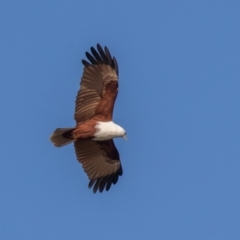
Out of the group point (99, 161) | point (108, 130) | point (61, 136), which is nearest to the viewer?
point (61, 136)

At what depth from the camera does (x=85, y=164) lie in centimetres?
2227

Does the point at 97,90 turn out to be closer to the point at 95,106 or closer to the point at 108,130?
the point at 95,106

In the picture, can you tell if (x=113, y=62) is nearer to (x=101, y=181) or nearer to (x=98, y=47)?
(x=98, y=47)

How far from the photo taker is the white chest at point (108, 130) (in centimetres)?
2131

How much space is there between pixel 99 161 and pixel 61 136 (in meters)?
1.57

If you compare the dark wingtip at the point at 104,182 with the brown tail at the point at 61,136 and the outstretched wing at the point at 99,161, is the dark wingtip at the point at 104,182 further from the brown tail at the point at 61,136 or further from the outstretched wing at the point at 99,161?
the brown tail at the point at 61,136

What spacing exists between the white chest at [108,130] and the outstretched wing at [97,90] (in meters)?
0.16

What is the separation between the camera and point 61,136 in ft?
69.4

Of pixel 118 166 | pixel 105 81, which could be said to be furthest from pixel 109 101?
pixel 118 166

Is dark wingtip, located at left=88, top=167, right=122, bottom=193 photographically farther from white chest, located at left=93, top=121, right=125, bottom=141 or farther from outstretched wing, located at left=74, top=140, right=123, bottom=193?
white chest, located at left=93, top=121, right=125, bottom=141

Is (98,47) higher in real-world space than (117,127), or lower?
higher

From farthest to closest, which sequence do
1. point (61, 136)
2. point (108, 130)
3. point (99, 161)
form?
point (99, 161) → point (108, 130) → point (61, 136)

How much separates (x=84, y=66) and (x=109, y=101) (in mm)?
949

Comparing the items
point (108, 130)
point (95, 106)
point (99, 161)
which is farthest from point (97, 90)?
point (99, 161)
